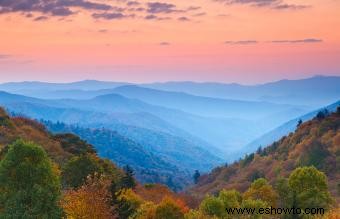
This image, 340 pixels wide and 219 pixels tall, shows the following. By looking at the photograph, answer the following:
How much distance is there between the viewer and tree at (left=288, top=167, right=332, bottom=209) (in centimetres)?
6844

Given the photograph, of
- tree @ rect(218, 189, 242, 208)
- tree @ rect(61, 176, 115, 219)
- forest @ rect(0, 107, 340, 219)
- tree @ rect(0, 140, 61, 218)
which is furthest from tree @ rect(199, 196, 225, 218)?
tree @ rect(0, 140, 61, 218)

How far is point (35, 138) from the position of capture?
121 meters

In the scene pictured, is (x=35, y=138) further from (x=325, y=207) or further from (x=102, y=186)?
(x=325, y=207)

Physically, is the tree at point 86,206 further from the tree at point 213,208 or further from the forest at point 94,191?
the tree at point 213,208

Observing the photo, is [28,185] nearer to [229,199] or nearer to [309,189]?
[229,199]

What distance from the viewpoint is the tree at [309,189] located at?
6844 cm

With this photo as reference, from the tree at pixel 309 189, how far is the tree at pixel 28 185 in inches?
1543

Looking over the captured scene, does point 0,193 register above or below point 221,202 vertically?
above

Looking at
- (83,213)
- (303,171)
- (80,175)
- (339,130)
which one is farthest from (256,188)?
(339,130)

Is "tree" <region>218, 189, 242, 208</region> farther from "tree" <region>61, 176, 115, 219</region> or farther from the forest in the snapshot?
"tree" <region>61, 176, 115, 219</region>

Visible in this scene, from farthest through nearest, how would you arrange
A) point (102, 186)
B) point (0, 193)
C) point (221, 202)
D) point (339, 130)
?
1. point (339, 130)
2. point (221, 202)
3. point (102, 186)
4. point (0, 193)

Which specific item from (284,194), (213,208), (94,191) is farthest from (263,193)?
(94,191)

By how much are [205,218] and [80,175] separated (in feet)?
84.2

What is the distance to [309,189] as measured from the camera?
71.3 metres
